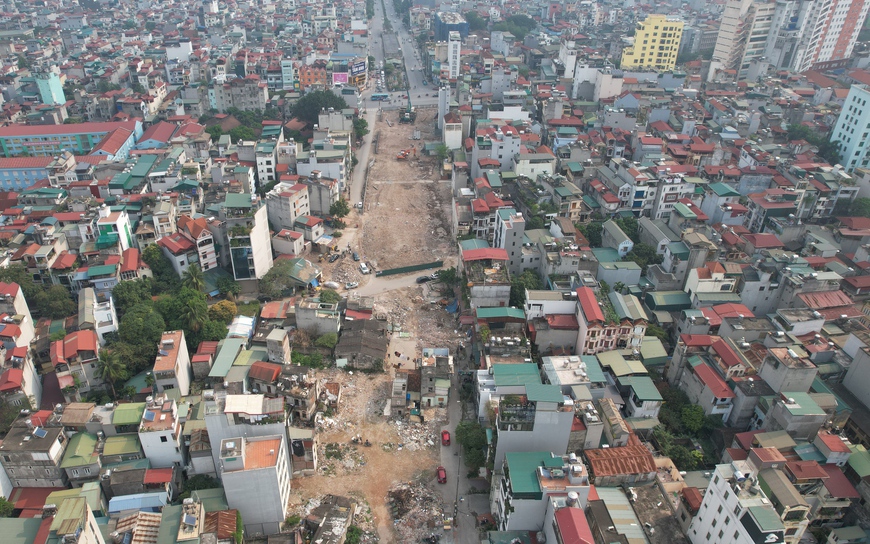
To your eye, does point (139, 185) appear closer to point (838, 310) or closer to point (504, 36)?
point (838, 310)

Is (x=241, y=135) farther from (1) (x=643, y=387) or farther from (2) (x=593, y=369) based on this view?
(1) (x=643, y=387)

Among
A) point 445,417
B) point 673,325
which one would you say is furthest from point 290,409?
point 673,325

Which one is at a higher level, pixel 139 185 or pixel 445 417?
pixel 139 185

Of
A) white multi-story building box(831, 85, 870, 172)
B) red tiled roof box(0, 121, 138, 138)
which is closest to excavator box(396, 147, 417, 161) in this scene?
red tiled roof box(0, 121, 138, 138)

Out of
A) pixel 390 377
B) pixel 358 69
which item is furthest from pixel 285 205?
pixel 358 69

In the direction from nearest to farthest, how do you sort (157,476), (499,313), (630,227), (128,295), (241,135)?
(157,476) < (499,313) < (128,295) < (630,227) < (241,135)
